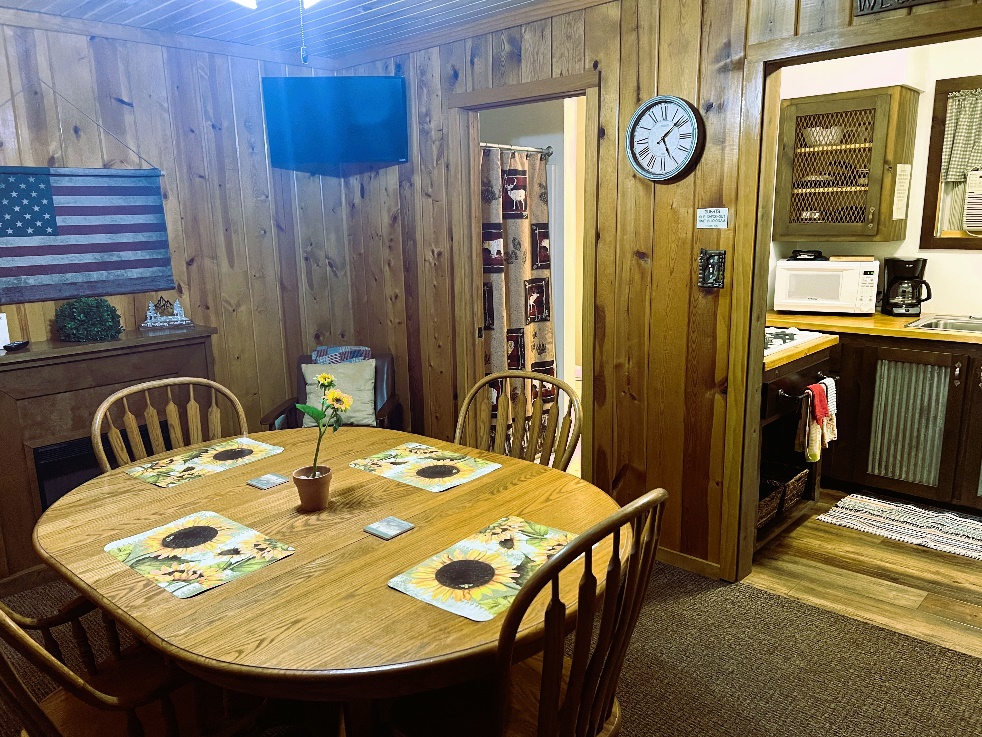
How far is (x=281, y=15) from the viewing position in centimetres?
312

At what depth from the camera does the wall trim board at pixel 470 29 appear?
292 centimetres

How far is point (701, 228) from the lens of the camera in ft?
8.90

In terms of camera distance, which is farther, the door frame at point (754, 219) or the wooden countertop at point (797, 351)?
the wooden countertop at point (797, 351)

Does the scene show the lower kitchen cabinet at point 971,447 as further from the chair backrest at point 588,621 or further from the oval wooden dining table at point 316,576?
the chair backrest at point 588,621

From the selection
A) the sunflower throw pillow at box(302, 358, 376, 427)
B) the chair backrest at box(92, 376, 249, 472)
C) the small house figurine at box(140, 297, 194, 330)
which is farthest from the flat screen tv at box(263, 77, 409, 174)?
the chair backrest at box(92, 376, 249, 472)

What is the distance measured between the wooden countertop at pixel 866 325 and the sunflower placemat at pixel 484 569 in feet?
8.68

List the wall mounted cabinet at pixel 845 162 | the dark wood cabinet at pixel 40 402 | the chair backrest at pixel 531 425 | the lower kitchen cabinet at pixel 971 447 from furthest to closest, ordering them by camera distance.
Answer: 1. the wall mounted cabinet at pixel 845 162
2. the lower kitchen cabinet at pixel 971 447
3. the dark wood cabinet at pixel 40 402
4. the chair backrest at pixel 531 425

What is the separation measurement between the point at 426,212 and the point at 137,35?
4.94 feet

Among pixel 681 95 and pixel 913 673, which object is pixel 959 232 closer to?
pixel 681 95

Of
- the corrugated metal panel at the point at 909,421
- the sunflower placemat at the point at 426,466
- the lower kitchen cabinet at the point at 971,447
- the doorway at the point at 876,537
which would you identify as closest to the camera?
the sunflower placemat at the point at 426,466

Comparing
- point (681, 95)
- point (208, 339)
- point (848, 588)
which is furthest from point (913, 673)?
point (208, 339)

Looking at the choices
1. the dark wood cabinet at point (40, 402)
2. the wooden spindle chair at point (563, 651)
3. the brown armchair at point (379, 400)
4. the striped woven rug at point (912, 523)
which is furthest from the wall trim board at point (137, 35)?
the striped woven rug at point (912, 523)

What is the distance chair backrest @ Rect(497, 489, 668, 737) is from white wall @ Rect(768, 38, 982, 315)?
3.43 meters

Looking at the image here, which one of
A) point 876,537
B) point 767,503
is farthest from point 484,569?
point 876,537
